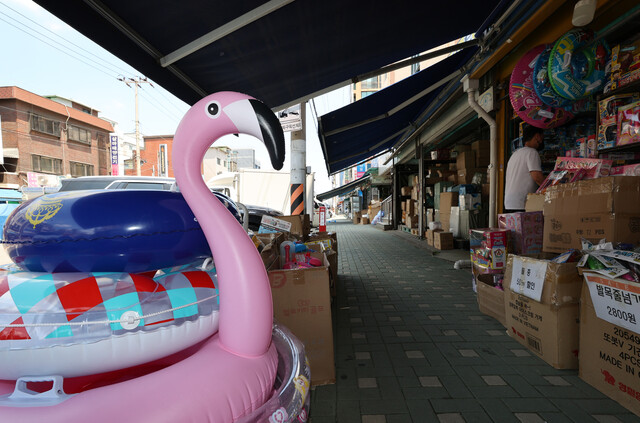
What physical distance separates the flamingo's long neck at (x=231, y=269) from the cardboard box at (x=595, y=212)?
7.88 feet

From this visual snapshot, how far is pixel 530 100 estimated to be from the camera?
293 cm

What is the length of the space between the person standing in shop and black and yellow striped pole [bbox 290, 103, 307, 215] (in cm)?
308

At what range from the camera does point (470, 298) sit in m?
3.49

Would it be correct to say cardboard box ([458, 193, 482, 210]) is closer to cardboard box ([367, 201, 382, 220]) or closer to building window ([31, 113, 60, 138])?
cardboard box ([367, 201, 382, 220])

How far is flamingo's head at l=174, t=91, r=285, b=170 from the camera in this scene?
992mm

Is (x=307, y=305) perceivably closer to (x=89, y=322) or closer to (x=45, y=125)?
(x=89, y=322)

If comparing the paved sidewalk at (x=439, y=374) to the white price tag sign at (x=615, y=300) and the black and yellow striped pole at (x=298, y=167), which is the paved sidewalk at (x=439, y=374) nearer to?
the white price tag sign at (x=615, y=300)

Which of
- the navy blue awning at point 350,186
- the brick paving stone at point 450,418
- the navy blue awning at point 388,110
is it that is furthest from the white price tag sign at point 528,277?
the navy blue awning at point 350,186

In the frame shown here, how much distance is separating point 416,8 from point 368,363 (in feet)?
10.6

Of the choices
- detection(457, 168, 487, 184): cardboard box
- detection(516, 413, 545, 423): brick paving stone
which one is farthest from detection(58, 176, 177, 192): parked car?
detection(457, 168, 487, 184): cardboard box

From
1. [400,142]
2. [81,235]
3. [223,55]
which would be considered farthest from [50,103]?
[81,235]

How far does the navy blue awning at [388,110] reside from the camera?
206 inches

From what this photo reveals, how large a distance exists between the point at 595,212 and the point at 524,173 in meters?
1.40

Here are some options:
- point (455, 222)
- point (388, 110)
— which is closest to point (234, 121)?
point (388, 110)
